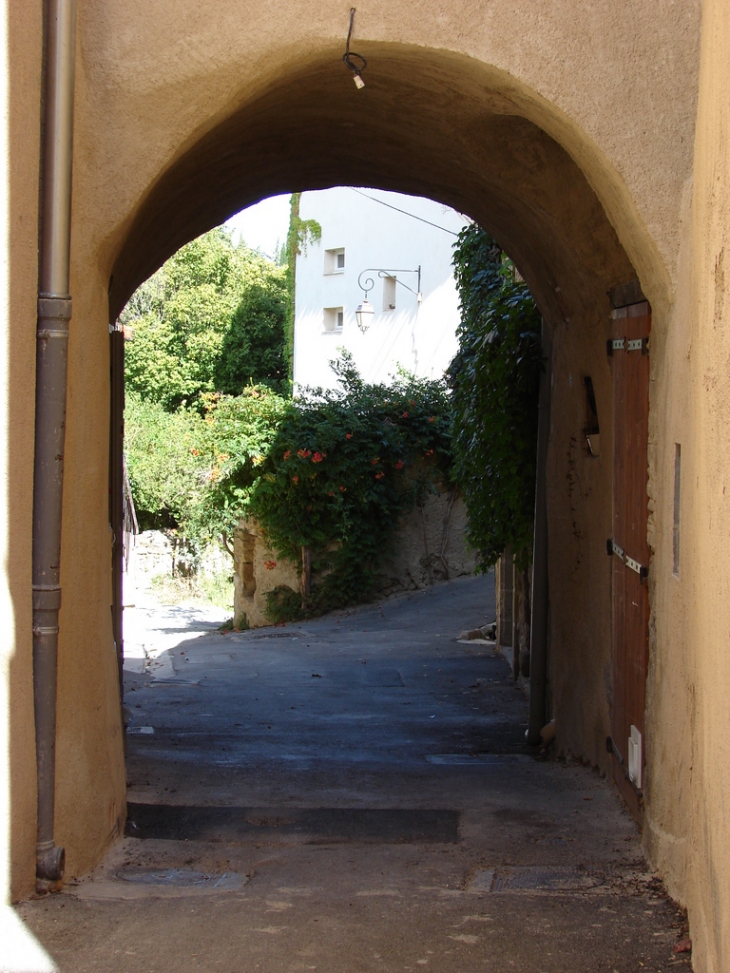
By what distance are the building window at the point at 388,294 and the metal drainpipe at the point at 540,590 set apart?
17476 mm

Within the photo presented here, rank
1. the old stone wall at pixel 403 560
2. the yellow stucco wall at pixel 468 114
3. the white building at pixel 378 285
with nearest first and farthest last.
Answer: the yellow stucco wall at pixel 468 114 → the old stone wall at pixel 403 560 → the white building at pixel 378 285

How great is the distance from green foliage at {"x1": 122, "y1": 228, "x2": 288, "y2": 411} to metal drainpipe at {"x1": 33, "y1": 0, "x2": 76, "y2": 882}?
24.9 meters

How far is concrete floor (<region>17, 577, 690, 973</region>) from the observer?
3.11 metres

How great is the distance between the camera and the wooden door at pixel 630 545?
427 centimetres

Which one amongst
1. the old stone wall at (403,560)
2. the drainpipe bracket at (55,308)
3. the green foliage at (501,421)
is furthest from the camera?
the old stone wall at (403,560)

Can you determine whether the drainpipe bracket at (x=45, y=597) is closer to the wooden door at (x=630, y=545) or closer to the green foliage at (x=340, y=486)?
the wooden door at (x=630, y=545)

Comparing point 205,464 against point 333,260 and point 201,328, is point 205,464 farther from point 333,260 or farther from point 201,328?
point 201,328

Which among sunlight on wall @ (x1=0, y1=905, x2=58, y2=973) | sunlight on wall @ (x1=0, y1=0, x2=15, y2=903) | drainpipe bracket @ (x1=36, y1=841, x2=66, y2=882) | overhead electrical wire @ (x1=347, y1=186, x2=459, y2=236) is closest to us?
sunlight on wall @ (x1=0, y1=905, x2=58, y2=973)

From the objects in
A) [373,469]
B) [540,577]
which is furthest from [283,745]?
[373,469]

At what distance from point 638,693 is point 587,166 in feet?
7.04

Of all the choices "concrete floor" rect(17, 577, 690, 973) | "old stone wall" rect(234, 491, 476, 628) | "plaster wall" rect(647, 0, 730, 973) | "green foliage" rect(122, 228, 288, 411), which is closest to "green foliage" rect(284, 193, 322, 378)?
"green foliage" rect(122, 228, 288, 411)

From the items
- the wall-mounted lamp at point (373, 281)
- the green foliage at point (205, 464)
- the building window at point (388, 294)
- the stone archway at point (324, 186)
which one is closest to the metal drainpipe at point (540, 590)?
the stone archway at point (324, 186)

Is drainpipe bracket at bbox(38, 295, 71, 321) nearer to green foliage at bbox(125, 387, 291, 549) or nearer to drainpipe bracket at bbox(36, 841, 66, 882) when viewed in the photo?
drainpipe bracket at bbox(36, 841, 66, 882)

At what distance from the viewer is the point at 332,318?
26.3m
